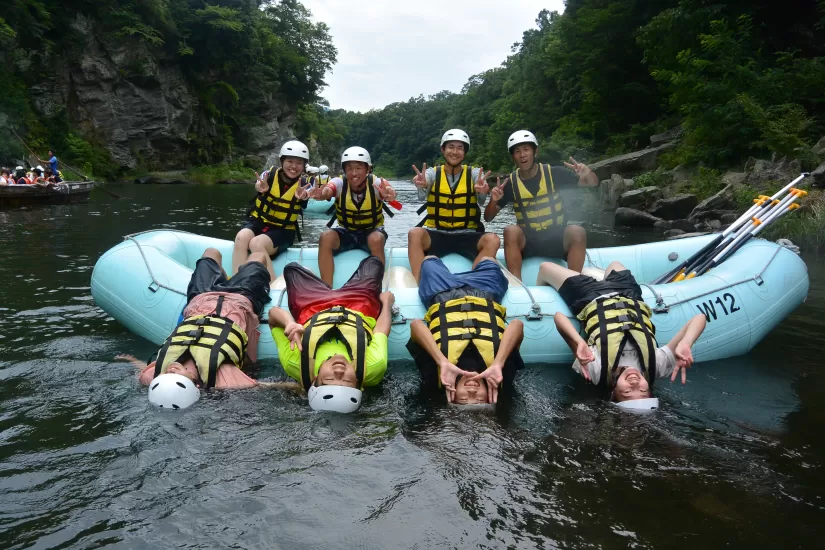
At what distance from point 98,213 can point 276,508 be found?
41.2 feet

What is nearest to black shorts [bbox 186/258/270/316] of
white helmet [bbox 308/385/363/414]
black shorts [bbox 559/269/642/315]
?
white helmet [bbox 308/385/363/414]

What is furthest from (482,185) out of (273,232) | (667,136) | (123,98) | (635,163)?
(123,98)

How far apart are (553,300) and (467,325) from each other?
1022 mm

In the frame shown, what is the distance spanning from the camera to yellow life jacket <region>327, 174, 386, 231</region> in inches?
215

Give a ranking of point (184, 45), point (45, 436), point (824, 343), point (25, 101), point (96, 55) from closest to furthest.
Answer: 1. point (45, 436)
2. point (824, 343)
3. point (25, 101)
4. point (96, 55)
5. point (184, 45)

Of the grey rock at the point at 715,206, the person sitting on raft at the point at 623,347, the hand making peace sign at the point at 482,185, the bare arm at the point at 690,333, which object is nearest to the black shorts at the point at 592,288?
the person sitting on raft at the point at 623,347

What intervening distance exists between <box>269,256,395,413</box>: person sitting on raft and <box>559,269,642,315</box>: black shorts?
4.29 feet

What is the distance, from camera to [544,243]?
5535 millimetres

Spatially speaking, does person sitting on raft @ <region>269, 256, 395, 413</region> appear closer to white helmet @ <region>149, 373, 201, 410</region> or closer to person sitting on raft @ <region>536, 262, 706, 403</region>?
white helmet @ <region>149, 373, 201, 410</region>

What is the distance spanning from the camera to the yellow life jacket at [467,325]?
3746 mm

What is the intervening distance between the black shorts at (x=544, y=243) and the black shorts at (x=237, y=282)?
2.37m

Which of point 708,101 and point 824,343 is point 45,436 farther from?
point 708,101

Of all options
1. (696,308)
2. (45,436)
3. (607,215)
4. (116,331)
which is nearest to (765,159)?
(607,215)

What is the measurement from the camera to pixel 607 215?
1502 cm
